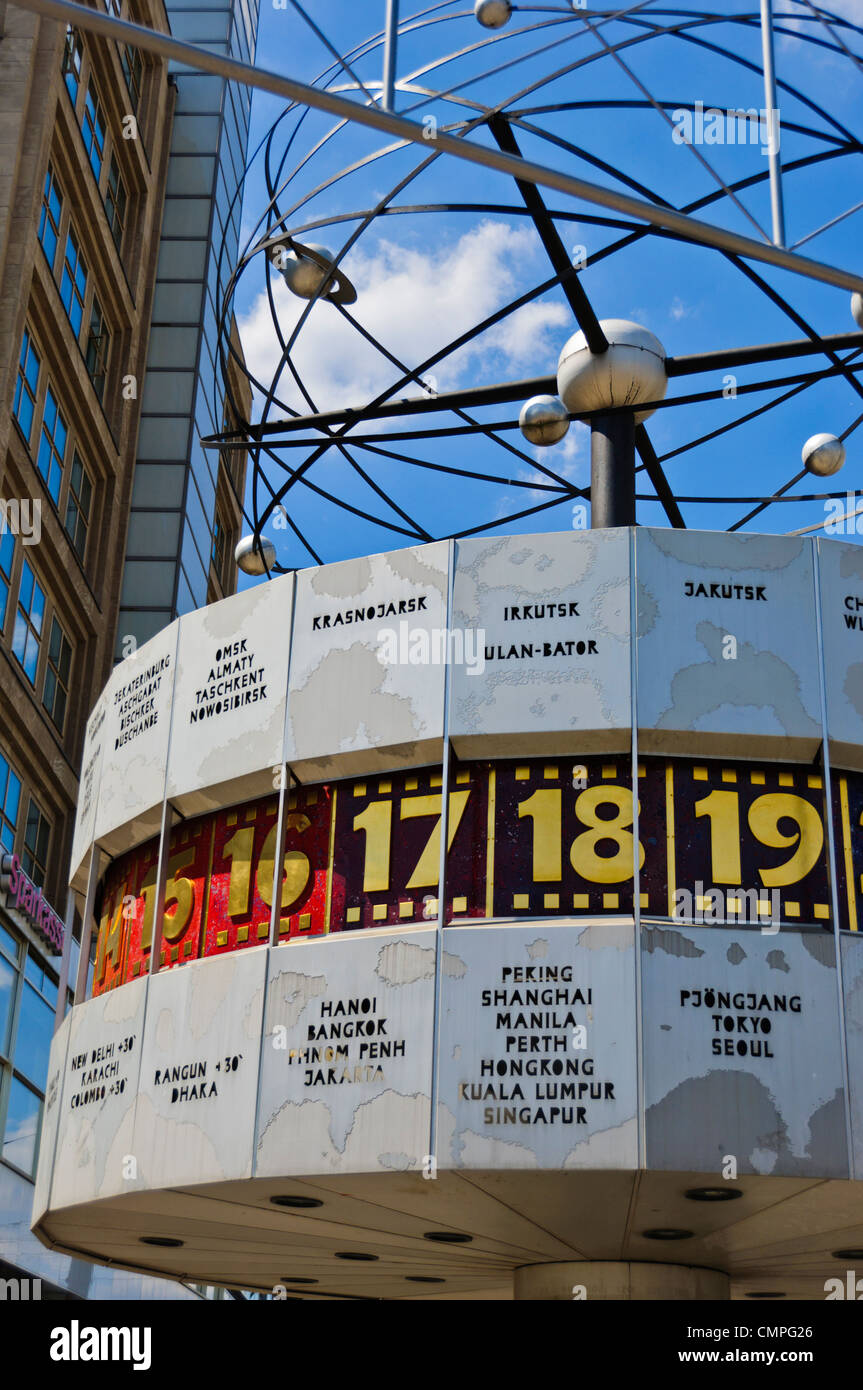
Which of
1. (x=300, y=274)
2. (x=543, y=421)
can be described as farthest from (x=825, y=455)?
(x=300, y=274)

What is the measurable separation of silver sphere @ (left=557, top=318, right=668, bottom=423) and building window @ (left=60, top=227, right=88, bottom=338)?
84.8 feet

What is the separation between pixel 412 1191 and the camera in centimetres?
1466

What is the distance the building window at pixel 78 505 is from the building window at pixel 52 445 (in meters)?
1.12

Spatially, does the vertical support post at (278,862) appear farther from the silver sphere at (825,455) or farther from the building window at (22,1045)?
the building window at (22,1045)

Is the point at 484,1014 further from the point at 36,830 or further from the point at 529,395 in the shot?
the point at 36,830

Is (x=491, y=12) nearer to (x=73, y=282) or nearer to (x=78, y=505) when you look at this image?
(x=73, y=282)

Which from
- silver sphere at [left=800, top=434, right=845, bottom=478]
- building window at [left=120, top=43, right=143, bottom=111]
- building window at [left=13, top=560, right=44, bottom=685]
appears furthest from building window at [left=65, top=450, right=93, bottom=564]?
silver sphere at [left=800, top=434, right=845, bottom=478]

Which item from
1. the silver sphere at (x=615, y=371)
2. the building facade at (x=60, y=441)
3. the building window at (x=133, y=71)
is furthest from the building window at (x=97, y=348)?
the silver sphere at (x=615, y=371)

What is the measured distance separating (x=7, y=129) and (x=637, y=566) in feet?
91.0

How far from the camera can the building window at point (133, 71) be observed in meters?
48.2

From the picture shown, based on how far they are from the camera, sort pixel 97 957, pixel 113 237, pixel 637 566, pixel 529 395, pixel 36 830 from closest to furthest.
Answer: pixel 637 566 → pixel 97 957 → pixel 529 395 → pixel 36 830 → pixel 113 237

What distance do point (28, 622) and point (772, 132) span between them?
2813 centimetres

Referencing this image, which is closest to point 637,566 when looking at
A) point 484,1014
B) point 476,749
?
point 476,749

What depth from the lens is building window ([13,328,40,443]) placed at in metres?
37.4
